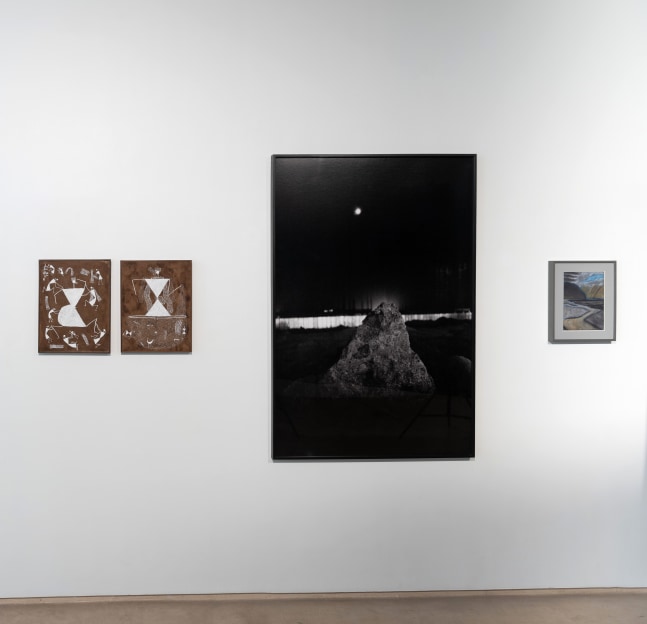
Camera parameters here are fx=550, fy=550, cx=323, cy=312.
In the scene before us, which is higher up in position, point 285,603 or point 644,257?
point 644,257

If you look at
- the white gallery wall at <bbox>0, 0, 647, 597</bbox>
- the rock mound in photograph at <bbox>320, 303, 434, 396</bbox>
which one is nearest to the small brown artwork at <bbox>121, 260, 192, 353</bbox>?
the white gallery wall at <bbox>0, 0, 647, 597</bbox>

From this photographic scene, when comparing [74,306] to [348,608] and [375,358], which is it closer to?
[375,358]

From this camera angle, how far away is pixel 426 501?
8.78 ft

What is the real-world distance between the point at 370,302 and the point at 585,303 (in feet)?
3.46

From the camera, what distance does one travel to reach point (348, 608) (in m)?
2.58

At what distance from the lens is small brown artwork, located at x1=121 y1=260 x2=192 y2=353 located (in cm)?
260

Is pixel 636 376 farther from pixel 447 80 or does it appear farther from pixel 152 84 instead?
pixel 152 84

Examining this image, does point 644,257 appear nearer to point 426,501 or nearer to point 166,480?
point 426,501

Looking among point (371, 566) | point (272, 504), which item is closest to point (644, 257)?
point (371, 566)

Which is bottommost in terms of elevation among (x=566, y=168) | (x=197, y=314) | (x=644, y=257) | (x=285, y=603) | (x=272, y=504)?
(x=285, y=603)

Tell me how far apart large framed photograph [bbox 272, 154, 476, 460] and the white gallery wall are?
3.6 inches

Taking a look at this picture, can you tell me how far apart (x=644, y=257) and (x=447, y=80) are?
1302 millimetres

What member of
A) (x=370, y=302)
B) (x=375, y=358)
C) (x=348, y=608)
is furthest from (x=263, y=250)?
(x=348, y=608)

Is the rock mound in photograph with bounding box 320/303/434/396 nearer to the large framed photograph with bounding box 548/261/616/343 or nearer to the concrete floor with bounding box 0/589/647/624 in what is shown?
the large framed photograph with bounding box 548/261/616/343
